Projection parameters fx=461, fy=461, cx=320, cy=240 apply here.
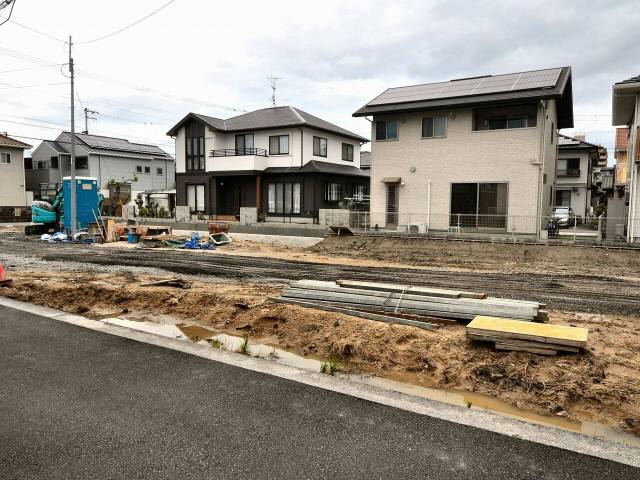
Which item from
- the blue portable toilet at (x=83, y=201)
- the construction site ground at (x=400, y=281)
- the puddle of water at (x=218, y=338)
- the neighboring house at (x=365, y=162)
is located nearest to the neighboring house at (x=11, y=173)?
the blue portable toilet at (x=83, y=201)

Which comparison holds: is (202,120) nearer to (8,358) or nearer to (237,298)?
(237,298)

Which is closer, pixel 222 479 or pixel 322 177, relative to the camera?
pixel 222 479

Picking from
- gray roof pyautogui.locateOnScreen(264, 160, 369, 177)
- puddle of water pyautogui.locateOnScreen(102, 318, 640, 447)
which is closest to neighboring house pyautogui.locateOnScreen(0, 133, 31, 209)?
gray roof pyautogui.locateOnScreen(264, 160, 369, 177)

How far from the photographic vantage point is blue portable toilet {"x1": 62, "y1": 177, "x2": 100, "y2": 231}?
2617 cm

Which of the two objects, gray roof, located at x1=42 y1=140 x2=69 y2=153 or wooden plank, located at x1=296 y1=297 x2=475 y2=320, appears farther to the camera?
gray roof, located at x1=42 y1=140 x2=69 y2=153

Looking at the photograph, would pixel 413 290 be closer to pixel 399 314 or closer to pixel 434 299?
pixel 434 299

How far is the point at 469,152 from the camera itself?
72.1ft

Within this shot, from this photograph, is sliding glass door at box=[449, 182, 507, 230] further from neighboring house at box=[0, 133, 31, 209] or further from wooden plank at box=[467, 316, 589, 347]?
neighboring house at box=[0, 133, 31, 209]

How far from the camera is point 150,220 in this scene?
30266 millimetres

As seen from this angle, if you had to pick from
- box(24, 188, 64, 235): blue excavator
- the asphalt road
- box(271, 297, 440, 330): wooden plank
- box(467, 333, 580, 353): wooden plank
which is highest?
box(24, 188, 64, 235): blue excavator

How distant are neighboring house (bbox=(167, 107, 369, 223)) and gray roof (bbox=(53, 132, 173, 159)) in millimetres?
16401

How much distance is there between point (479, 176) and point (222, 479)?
20608mm

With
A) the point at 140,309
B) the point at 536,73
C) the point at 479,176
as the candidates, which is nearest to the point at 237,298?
the point at 140,309

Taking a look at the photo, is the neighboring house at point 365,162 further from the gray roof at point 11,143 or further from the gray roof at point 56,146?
the gray roof at point 11,143
